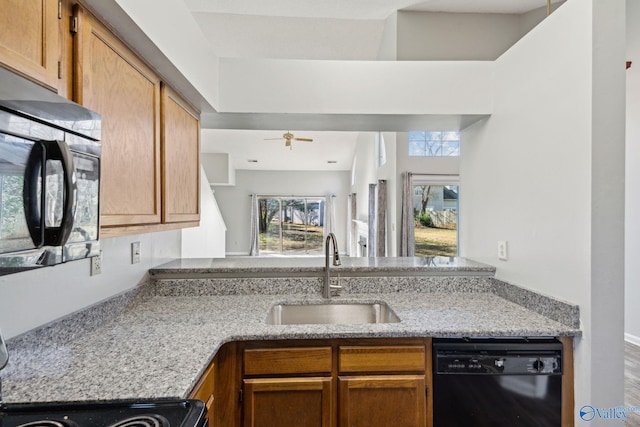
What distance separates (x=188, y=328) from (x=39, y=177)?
3.10 ft

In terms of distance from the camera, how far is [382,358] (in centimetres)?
146

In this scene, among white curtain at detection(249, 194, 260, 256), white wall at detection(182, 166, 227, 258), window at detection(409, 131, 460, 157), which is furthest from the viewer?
white curtain at detection(249, 194, 260, 256)

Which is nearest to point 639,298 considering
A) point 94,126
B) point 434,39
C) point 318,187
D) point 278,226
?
point 434,39

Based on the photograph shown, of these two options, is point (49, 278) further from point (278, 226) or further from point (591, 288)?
point (278, 226)

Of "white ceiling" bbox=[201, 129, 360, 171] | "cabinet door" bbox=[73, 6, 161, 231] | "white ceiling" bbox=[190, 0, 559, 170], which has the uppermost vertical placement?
"white ceiling" bbox=[190, 0, 559, 170]

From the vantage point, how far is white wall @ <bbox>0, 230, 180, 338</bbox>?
3.55 feet

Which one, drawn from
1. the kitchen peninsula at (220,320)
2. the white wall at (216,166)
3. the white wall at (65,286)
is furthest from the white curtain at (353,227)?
the white wall at (65,286)

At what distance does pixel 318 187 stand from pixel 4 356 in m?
8.97

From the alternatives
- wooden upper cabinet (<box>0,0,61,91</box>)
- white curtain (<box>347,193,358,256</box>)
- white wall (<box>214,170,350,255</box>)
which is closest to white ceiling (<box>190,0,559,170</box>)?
wooden upper cabinet (<box>0,0,61,91</box>)

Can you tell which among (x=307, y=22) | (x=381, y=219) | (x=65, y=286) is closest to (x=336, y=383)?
(x=65, y=286)

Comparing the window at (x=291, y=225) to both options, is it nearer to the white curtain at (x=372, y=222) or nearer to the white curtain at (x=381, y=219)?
the white curtain at (x=372, y=222)

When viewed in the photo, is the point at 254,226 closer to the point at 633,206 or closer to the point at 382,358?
the point at 633,206

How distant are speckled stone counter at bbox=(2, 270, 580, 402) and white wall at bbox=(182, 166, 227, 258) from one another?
1961mm

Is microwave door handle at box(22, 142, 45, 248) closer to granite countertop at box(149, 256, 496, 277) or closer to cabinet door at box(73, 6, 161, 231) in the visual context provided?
cabinet door at box(73, 6, 161, 231)
